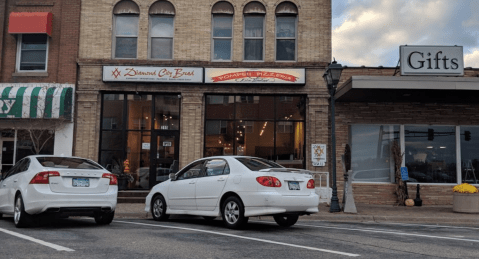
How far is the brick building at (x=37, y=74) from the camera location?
16953mm

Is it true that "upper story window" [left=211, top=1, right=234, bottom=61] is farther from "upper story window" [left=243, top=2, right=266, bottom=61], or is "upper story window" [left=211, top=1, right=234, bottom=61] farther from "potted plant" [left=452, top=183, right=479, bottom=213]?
"potted plant" [left=452, top=183, right=479, bottom=213]

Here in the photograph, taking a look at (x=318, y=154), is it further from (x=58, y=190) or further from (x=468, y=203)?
(x=58, y=190)

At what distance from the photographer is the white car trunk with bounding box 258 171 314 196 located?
9.03 meters

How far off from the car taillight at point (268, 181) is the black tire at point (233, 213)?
60 centimetres

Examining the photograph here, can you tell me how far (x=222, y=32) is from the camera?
59.9 feet

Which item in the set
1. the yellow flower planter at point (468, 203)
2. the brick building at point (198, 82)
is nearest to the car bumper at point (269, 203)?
the yellow flower planter at point (468, 203)

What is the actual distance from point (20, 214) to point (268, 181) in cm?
475

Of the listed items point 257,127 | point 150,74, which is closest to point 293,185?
point 257,127

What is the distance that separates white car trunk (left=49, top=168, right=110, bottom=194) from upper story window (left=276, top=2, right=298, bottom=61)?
1027cm

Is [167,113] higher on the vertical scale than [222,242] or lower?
higher

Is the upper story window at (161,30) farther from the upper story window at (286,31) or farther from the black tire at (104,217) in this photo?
the black tire at (104,217)

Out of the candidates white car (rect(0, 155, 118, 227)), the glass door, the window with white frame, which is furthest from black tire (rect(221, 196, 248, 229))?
the window with white frame

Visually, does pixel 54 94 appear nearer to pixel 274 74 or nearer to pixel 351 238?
pixel 274 74

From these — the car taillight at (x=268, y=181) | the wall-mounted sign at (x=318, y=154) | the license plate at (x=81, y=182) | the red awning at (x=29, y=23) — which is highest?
the red awning at (x=29, y=23)
